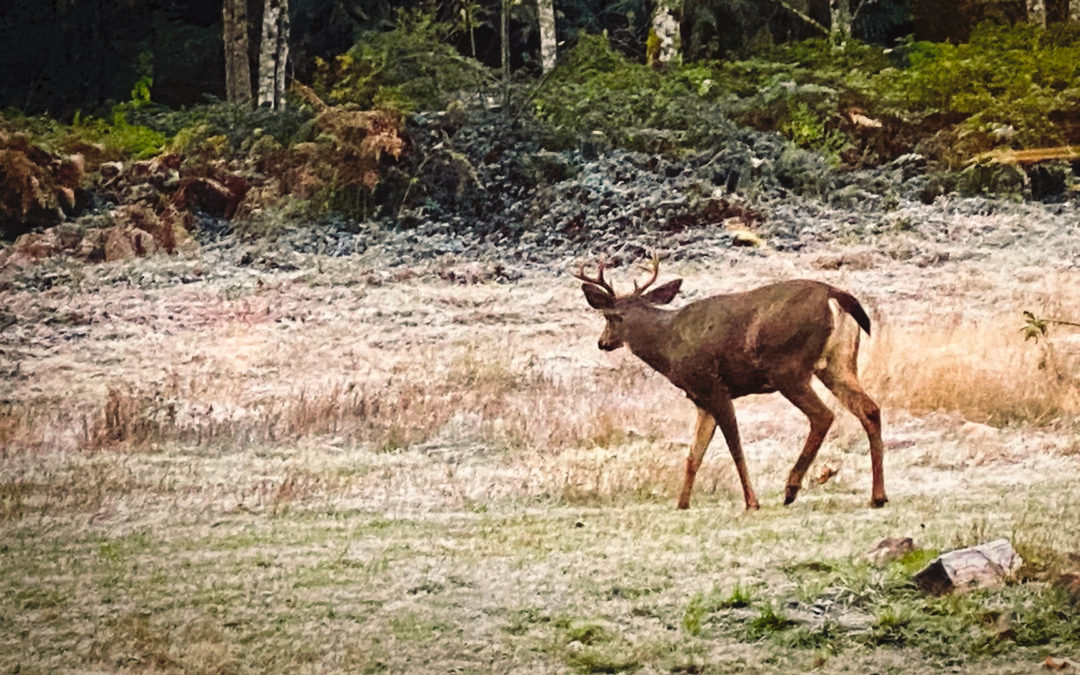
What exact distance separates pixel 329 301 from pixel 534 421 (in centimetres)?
128

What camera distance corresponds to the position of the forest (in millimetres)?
4594

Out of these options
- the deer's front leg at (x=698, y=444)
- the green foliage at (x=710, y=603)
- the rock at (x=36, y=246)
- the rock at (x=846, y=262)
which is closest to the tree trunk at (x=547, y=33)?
the rock at (x=846, y=262)

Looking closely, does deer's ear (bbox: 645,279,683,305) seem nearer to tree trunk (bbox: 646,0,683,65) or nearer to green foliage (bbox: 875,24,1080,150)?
green foliage (bbox: 875,24,1080,150)

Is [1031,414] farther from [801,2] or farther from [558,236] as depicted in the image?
[801,2]

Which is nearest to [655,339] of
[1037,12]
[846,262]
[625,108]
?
[846,262]

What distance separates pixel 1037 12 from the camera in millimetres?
7160

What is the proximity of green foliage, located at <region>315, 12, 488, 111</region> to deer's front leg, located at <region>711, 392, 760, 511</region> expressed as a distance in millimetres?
2891

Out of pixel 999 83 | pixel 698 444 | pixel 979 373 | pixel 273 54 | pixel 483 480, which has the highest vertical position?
pixel 273 54

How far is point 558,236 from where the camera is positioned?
687cm

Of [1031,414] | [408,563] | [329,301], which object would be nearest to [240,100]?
[329,301]

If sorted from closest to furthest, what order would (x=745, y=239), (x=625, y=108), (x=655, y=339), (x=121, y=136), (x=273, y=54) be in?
(x=655, y=339)
(x=745, y=239)
(x=121, y=136)
(x=625, y=108)
(x=273, y=54)

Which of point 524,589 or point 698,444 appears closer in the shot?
point 524,589

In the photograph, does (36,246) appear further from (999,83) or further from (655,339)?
(999,83)

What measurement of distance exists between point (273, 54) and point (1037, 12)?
12.8 feet
